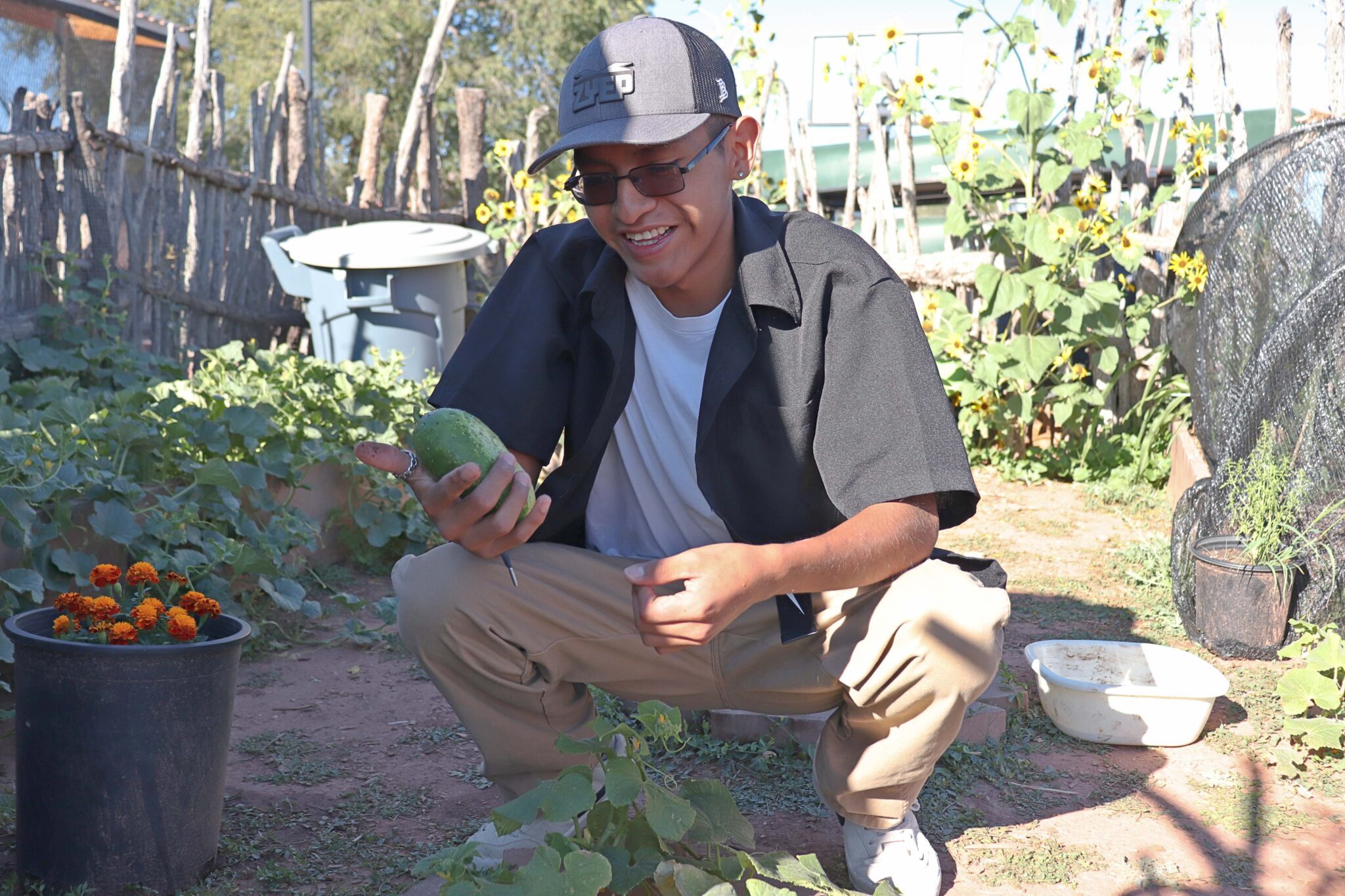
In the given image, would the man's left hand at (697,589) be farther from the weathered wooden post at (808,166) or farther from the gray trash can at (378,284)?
the weathered wooden post at (808,166)

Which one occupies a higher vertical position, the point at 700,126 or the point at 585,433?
the point at 700,126

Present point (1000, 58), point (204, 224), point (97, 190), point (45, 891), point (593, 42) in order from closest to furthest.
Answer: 1. point (45, 891)
2. point (593, 42)
3. point (97, 190)
4. point (1000, 58)
5. point (204, 224)

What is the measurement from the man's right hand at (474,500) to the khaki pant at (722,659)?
0.19 metres

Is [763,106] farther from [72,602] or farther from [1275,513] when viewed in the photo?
[72,602]

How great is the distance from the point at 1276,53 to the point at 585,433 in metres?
5.92

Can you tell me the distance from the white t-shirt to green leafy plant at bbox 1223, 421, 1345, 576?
231cm

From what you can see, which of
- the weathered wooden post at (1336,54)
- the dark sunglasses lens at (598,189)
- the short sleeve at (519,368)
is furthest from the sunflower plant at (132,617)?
the weathered wooden post at (1336,54)

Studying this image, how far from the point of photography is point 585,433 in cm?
239

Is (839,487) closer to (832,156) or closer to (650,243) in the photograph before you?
(650,243)

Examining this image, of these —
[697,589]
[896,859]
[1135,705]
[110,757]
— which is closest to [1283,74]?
[1135,705]

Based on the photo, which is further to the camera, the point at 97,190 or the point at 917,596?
the point at 97,190

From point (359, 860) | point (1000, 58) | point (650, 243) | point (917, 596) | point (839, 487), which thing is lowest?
point (359, 860)

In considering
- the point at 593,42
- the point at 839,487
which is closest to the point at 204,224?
the point at 593,42

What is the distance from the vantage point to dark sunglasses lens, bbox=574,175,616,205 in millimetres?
2211
